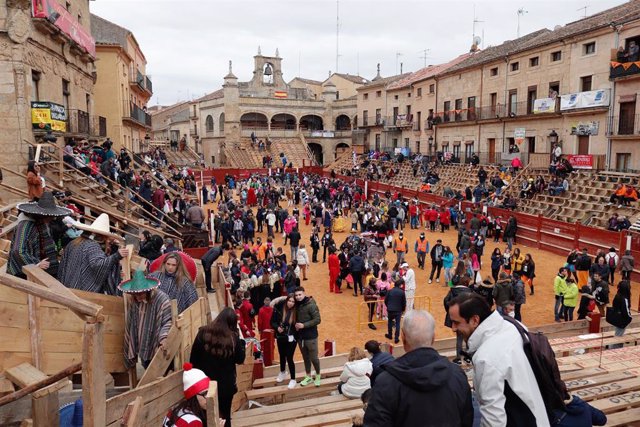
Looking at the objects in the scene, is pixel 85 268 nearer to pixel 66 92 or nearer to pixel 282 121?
pixel 66 92

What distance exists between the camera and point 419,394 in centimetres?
289

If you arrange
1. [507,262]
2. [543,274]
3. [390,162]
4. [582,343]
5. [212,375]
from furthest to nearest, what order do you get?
[390,162] → [543,274] → [507,262] → [582,343] → [212,375]

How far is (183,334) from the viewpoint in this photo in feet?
16.1

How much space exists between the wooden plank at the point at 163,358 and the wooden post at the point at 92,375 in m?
0.77

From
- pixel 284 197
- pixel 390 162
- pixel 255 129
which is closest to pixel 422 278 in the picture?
pixel 284 197

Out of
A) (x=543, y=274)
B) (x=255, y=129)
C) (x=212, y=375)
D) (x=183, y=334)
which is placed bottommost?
(x=543, y=274)

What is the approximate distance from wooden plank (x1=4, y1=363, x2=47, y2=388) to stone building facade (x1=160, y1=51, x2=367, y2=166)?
49.4 metres

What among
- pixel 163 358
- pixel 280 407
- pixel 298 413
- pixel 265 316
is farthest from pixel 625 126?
pixel 163 358

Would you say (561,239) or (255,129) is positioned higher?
(255,129)

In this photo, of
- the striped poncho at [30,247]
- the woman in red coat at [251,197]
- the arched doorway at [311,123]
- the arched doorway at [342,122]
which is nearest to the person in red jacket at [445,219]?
the woman in red coat at [251,197]

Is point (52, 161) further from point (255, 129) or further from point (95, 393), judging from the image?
point (255, 129)

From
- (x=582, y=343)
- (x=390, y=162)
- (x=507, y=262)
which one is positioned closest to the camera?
(x=582, y=343)

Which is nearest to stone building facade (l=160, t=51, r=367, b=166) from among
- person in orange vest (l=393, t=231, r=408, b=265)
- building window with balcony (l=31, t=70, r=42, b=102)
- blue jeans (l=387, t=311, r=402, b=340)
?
building window with balcony (l=31, t=70, r=42, b=102)

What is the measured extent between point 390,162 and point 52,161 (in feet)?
109
